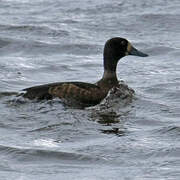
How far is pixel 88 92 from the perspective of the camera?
38.5 ft

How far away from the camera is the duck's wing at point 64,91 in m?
11.5

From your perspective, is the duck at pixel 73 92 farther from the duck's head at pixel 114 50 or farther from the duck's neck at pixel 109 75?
the duck's head at pixel 114 50

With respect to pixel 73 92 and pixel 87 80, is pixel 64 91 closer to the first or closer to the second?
pixel 73 92

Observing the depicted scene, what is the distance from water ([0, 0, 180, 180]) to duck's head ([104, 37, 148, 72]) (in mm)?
590

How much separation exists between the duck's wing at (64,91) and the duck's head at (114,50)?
39.5 inches

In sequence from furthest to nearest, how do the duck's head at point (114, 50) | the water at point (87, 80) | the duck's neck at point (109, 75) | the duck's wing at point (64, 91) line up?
the duck's head at point (114, 50) < the duck's neck at point (109, 75) < the duck's wing at point (64, 91) < the water at point (87, 80)

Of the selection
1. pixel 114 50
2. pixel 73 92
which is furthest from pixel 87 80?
pixel 73 92

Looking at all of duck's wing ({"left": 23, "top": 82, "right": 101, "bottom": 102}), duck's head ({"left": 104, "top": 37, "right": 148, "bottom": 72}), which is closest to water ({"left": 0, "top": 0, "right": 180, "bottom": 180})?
duck's wing ({"left": 23, "top": 82, "right": 101, "bottom": 102})

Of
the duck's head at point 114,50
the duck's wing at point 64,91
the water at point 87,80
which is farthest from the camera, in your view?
the duck's head at point 114,50

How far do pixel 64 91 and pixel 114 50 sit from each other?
143 cm

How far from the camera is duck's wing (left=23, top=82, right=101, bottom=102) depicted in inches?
454

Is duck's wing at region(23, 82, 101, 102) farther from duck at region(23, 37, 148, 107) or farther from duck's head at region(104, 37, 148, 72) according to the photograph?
duck's head at region(104, 37, 148, 72)

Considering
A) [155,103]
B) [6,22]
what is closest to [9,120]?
[155,103]

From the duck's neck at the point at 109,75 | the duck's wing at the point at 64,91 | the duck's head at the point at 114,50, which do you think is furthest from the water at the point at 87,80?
the duck's head at the point at 114,50
